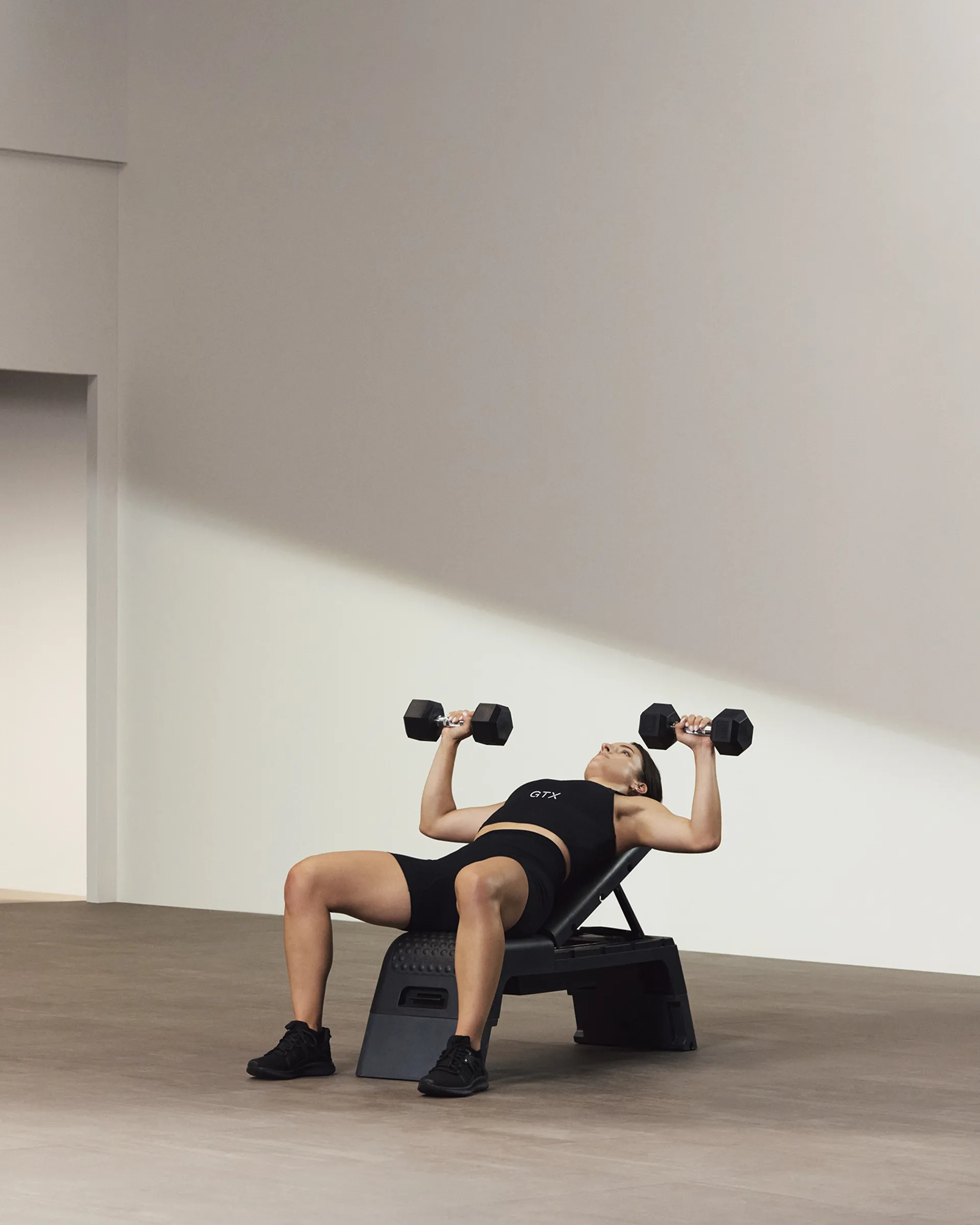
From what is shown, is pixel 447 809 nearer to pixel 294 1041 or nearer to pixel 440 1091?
pixel 294 1041

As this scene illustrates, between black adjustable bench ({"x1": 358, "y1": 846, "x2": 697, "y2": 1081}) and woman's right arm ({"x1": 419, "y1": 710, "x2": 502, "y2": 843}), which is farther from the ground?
woman's right arm ({"x1": 419, "y1": 710, "x2": 502, "y2": 843})

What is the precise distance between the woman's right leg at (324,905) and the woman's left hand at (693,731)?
730 millimetres

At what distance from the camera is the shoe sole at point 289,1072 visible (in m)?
4.39

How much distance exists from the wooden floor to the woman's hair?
2.03 ft

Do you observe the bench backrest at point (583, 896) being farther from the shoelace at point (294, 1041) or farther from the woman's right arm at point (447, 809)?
the shoelace at point (294, 1041)

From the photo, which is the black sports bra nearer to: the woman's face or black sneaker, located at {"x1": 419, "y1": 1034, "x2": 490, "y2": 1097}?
the woman's face

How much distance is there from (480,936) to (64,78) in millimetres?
5471

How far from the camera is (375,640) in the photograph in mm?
7906

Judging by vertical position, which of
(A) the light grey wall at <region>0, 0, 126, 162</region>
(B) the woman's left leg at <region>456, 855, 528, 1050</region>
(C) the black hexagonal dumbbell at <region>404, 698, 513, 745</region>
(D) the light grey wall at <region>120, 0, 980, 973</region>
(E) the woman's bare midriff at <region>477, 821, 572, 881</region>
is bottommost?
(B) the woman's left leg at <region>456, 855, 528, 1050</region>

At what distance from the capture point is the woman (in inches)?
168

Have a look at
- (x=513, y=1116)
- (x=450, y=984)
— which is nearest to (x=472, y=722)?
(x=450, y=984)

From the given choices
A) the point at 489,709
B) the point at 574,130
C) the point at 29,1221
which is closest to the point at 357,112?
the point at 574,130

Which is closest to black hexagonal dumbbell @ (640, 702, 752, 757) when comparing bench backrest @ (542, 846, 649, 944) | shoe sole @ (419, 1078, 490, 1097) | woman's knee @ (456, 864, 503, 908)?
bench backrest @ (542, 846, 649, 944)

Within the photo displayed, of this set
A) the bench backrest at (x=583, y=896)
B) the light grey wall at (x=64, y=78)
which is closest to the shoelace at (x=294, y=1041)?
the bench backrest at (x=583, y=896)
